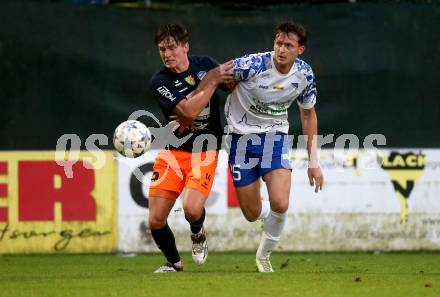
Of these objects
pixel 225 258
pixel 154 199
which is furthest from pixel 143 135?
pixel 225 258

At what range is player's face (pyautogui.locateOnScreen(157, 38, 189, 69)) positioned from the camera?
9.24m

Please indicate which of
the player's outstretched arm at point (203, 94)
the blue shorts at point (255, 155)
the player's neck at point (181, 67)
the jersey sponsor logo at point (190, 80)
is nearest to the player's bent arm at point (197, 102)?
the player's outstretched arm at point (203, 94)

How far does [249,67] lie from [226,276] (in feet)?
6.22

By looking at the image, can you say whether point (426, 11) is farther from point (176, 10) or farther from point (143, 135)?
point (143, 135)

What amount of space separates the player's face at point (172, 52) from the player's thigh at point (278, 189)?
→ 1322 mm

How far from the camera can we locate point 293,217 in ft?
42.9

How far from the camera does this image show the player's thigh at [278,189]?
29.8ft

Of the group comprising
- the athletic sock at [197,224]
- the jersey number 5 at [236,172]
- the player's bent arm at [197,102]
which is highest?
the player's bent arm at [197,102]

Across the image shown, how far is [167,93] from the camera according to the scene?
30.5ft

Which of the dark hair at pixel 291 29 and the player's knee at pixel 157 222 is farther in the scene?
the player's knee at pixel 157 222

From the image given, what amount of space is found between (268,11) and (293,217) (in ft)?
8.84

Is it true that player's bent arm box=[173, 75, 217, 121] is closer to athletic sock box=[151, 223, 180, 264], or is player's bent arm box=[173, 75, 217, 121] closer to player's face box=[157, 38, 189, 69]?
player's face box=[157, 38, 189, 69]

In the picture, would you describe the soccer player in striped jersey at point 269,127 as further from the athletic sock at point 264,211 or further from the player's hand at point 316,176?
the athletic sock at point 264,211

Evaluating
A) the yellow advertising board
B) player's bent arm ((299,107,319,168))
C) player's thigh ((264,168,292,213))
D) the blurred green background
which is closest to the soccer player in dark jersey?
player's thigh ((264,168,292,213))
